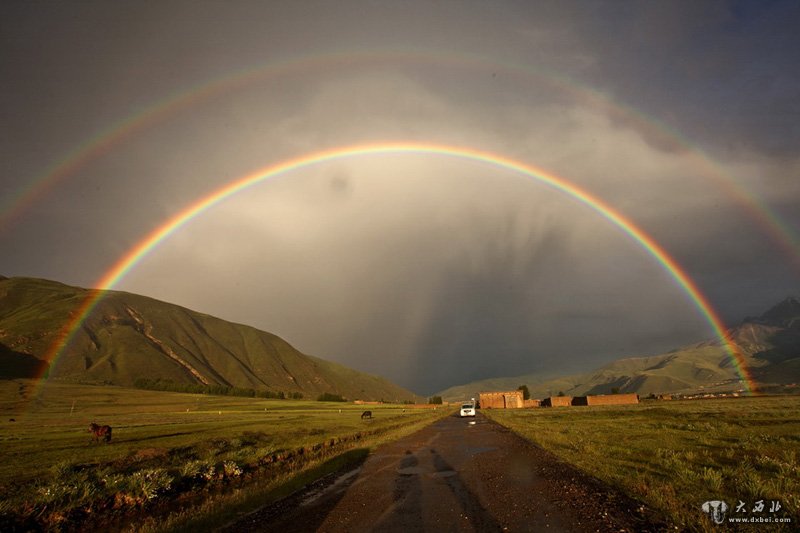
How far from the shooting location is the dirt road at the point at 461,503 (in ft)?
33.8

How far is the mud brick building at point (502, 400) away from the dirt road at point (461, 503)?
132 metres

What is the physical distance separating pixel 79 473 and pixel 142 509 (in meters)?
5.91

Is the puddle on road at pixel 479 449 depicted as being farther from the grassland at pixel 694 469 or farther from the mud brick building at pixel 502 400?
the mud brick building at pixel 502 400

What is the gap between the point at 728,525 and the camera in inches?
368

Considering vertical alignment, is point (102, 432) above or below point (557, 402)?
below

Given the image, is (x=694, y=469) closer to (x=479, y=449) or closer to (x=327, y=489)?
(x=479, y=449)

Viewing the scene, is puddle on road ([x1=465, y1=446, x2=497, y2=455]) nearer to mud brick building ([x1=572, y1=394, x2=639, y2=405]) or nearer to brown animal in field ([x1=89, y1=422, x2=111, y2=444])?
brown animal in field ([x1=89, y1=422, x2=111, y2=444])

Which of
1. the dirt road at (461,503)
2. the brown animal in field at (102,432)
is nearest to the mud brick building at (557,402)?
the brown animal in field at (102,432)

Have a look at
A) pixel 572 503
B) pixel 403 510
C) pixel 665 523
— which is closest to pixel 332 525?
pixel 403 510

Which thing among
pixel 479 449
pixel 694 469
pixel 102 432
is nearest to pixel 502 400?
pixel 102 432

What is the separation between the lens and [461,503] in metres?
12.5

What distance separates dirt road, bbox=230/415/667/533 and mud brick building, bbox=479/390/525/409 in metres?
132

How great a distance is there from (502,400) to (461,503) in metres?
143

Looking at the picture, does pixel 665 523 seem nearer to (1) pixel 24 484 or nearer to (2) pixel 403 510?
(2) pixel 403 510
